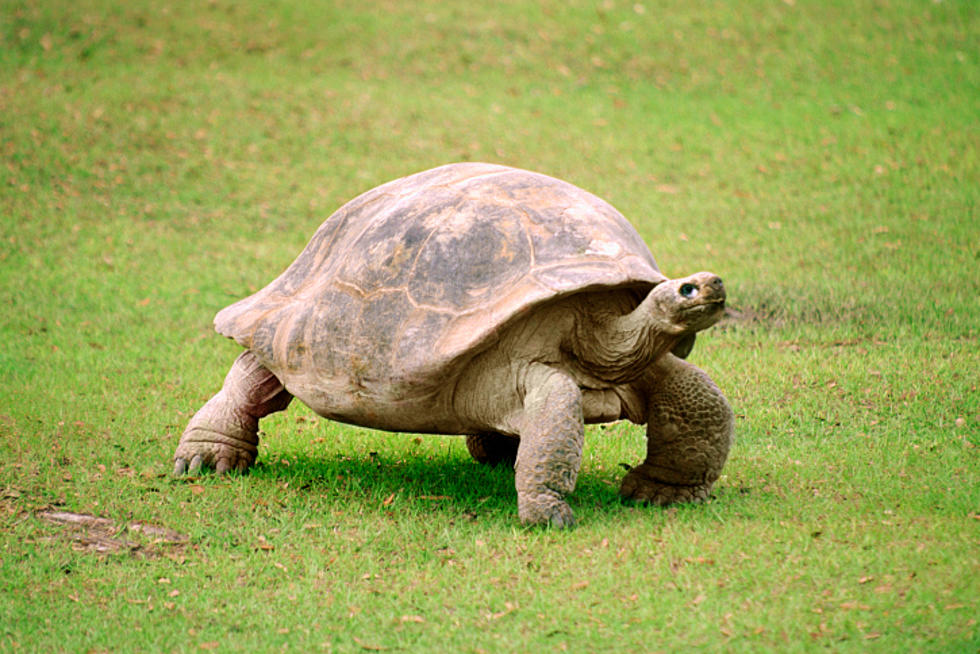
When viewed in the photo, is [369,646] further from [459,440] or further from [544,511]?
[459,440]

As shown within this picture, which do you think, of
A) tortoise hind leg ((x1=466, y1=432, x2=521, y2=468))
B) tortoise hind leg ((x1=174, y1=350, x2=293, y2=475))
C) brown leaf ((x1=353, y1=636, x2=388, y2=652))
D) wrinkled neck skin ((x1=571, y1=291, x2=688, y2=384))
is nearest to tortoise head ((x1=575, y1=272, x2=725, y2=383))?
wrinkled neck skin ((x1=571, y1=291, x2=688, y2=384))

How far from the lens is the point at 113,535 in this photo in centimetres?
486

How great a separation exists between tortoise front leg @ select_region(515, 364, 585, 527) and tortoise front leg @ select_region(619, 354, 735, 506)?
1.94 feet

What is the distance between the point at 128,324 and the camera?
30.0ft

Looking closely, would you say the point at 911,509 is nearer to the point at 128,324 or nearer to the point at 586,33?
the point at 128,324

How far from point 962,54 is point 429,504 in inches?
549

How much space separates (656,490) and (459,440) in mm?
1889

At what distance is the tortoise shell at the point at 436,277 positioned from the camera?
4.71 metres

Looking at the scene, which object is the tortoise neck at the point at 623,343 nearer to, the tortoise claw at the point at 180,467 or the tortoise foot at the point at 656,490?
the tortoise foot at the point at 656,490

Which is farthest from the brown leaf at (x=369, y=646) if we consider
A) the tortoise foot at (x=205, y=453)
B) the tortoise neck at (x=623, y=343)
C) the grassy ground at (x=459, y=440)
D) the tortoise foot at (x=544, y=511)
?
the tortoise foot at (x=205, y=453)

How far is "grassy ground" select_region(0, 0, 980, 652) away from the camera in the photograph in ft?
13.4

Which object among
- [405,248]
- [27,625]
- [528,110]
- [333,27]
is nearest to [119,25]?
[333,27]

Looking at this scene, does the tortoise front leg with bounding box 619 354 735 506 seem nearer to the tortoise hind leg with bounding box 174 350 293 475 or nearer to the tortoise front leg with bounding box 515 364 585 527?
the tortoise front leg with bounding box 515 364 585 527

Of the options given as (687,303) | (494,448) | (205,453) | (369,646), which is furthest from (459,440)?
(369,646)
